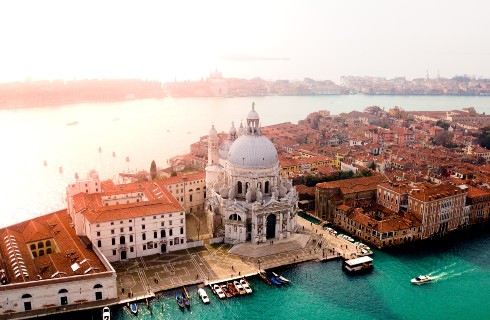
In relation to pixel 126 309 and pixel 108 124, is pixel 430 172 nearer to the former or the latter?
pixel 126 309

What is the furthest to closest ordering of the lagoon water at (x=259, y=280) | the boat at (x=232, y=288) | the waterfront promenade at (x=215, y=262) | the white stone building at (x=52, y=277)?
1. the waterfront promenade at (x=215, y=262)
2. the boat at (x=232, y=288)
3. the lagoon water at (x=259, y=280)
4. the white stone building at (x=52, y=277)

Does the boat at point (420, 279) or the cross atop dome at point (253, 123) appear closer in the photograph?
the boat at point (420, 279)

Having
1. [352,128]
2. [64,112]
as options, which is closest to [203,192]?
[352,128]

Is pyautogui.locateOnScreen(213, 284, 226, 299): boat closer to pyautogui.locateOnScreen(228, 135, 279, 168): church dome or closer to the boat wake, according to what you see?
pyautogui.locateOnScreen(228, 135, 279, 168): church dome

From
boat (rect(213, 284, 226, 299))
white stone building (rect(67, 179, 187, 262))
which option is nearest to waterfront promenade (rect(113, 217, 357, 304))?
white stone building (rect(67, 179, 187, 262))

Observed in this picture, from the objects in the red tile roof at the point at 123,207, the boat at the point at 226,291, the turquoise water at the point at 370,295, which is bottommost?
the turquoise water at the point at 370,295

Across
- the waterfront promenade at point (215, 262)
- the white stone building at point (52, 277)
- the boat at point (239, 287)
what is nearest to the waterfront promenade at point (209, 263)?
the waterfront promenade at point (215, 262)

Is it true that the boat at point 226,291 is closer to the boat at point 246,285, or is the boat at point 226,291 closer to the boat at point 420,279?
the boat at point 246,285

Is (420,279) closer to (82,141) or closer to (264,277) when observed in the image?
(264,277)
